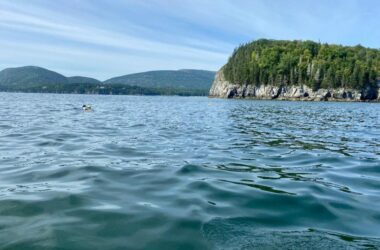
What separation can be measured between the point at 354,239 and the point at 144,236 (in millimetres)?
3370

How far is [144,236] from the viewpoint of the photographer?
6.08 m

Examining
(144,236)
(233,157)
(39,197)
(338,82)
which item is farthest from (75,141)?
(338,82)

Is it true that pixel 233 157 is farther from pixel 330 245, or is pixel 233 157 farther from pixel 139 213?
pixel 330 245

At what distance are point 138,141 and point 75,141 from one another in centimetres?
289

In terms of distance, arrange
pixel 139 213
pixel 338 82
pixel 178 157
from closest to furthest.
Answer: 1. pixel 139 213
2. pixel 178 157
3. pixel 338 82

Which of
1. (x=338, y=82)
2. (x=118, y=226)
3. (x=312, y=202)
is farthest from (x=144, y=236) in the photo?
(x=338, y=82)

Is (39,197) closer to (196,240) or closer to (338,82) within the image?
(196,240)

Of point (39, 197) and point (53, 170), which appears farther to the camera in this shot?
point (53, 170)

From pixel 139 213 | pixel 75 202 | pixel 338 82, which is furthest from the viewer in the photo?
pixel 338 82

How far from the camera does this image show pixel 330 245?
5832 millimetres

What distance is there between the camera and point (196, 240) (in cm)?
596

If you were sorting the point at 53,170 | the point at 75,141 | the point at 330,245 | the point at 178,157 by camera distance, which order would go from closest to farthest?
the point at 330,245 → the point at 53,170 → the point at 178,157 → the point at 75,141

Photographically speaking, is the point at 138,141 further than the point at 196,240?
Yes

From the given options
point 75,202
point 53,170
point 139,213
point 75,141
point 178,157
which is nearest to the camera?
point 139,213
